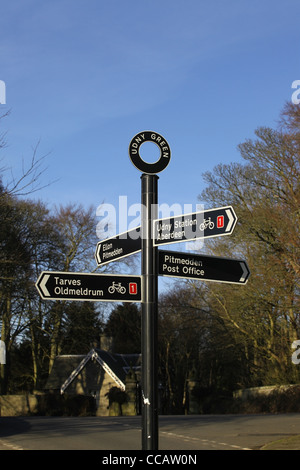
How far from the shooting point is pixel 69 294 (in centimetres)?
476

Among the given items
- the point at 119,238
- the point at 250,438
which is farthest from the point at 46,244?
the point at 119,238

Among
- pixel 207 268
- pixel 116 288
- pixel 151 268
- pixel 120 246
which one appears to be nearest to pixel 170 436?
pixel 120 246

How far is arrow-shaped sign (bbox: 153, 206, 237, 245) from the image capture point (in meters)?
4.88

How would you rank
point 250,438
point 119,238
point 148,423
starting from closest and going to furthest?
point 148,423 < point 119,238 < point 250,438

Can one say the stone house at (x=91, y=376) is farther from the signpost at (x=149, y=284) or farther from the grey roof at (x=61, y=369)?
the signpost at (x=149, y=284)

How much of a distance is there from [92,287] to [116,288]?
20 centimetres

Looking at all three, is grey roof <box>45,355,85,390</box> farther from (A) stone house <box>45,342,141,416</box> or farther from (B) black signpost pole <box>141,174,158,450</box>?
(B) black signpost pole <box>141,174,158,450</box>

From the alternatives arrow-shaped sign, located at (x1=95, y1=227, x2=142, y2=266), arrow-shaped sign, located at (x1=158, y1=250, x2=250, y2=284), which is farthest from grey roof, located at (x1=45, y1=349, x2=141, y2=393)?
arrow-shaped sign, located at (x1=158, y1=250, x2=250, y2=284)

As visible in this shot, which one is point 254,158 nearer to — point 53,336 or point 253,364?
point 253,364

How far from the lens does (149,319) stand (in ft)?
15.2

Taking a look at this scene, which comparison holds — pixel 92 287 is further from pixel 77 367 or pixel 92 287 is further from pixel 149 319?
pixel 77 367
